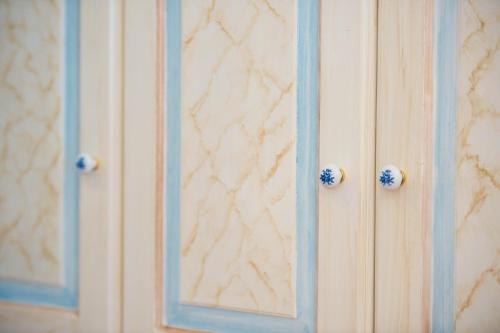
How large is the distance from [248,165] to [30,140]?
458mm

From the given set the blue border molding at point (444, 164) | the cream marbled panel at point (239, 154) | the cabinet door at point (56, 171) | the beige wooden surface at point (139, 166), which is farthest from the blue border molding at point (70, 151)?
the blue border molding at point (444, 164)

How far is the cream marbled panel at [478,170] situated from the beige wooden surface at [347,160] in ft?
0.40

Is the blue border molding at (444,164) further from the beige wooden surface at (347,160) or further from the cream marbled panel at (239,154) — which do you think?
the cream marbled panel at (239,154)

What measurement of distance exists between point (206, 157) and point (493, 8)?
1.57ft

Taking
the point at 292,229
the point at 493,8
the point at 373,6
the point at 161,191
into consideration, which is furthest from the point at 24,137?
the point at 493,8

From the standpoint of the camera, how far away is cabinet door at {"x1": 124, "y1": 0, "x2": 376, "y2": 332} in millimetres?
841

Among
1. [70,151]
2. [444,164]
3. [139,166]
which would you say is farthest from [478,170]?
[70,151]

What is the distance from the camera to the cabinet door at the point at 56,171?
40.6 inches

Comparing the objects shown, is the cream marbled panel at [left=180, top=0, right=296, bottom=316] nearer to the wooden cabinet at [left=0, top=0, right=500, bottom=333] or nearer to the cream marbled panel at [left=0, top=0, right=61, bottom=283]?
the wooden cabinet at [left=0, top=0, right=500, bottom=333]

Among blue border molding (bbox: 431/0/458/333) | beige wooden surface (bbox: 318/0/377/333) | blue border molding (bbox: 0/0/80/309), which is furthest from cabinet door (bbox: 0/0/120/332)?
blue border molding (bbox: 431/0/458/333)

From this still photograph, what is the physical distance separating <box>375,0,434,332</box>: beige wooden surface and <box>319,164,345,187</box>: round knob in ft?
0.19

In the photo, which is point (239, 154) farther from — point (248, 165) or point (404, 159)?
point (404, 159)

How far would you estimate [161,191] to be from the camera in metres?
0.99

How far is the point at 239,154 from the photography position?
0.93 m
